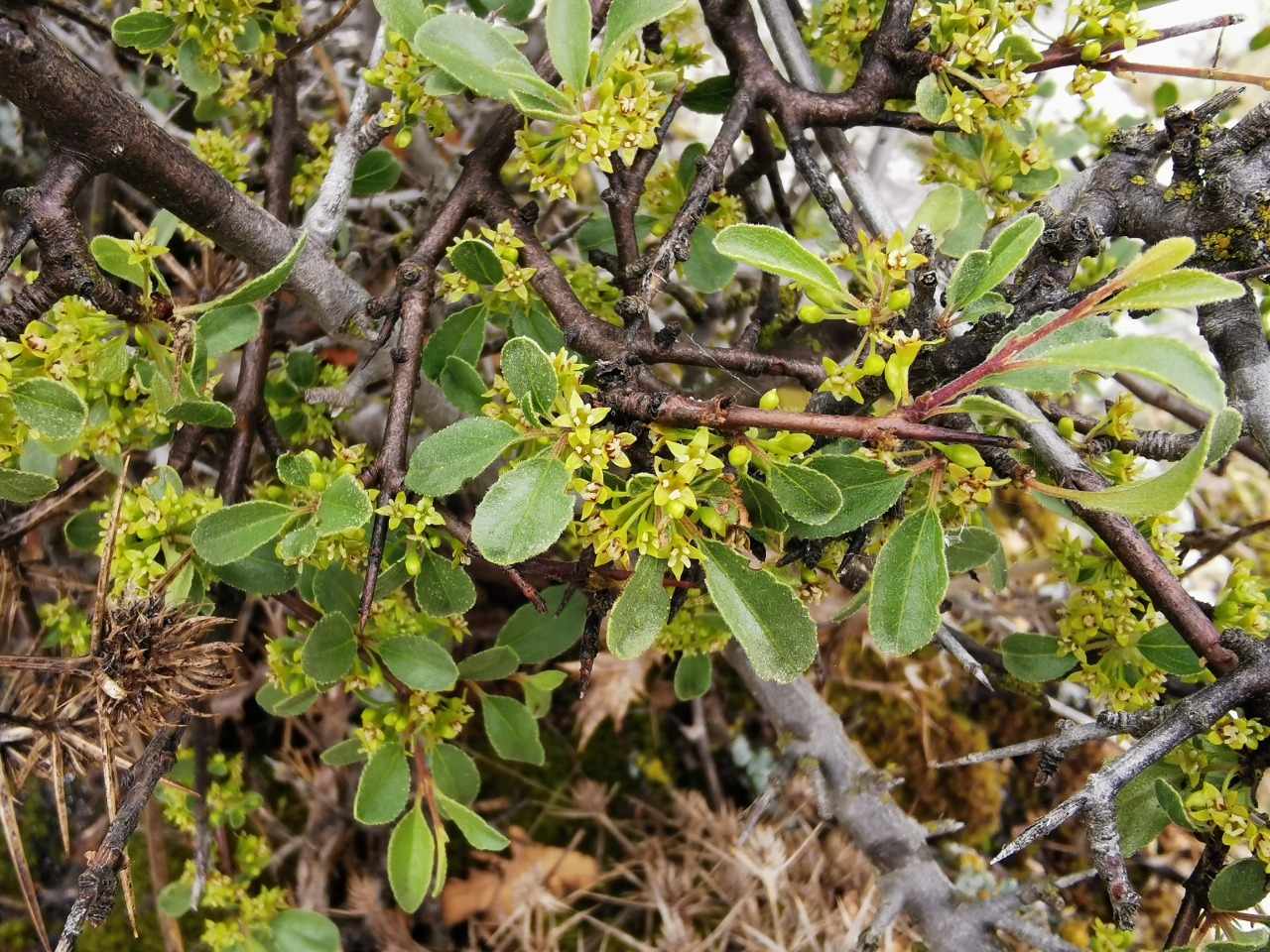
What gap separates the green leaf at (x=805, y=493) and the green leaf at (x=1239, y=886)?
0.73 meters

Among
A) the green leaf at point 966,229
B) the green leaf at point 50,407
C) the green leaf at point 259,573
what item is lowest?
the green leaf at point 259,573

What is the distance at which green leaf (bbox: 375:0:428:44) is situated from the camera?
1167 millimetres

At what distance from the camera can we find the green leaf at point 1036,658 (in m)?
1.38

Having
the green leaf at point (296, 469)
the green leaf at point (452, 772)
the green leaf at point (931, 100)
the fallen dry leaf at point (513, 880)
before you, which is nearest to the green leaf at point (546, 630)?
the green leaf at point (452, 772)

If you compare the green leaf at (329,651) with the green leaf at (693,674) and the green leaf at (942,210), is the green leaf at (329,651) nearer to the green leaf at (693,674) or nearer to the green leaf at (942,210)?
the green leaf at (693,674)

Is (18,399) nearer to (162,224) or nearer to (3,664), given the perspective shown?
(3,664)

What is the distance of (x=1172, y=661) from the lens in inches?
48.3

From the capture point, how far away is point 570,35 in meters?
1.04

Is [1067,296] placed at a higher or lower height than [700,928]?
higher

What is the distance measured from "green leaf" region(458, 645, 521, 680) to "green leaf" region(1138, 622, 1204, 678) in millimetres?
977

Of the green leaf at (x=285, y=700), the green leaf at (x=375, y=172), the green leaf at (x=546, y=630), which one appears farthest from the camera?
the green leaf at (x=375, y=172)

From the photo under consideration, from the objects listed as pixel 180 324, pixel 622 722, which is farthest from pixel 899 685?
pixel 180 324

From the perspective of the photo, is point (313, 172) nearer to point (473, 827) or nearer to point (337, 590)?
point (337, 590)

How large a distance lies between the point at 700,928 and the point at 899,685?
906 mm
